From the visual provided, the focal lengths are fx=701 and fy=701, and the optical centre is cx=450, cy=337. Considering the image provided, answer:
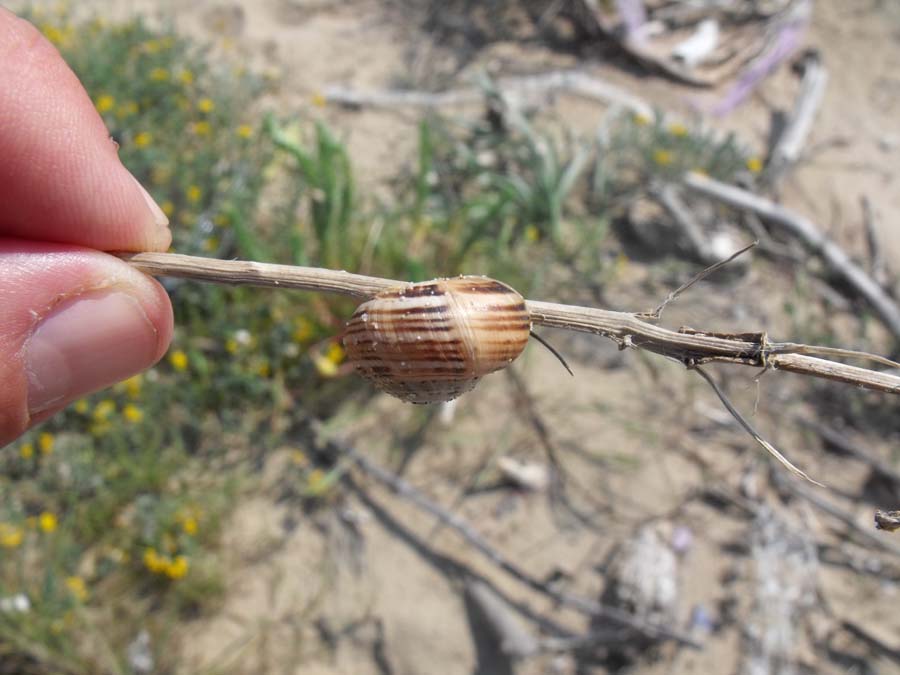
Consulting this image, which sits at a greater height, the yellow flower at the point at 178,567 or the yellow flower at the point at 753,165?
the yellow flower at the point at 753,165

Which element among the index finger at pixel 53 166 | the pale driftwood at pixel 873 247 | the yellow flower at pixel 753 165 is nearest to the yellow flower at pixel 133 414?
the index finger at pixel 53 166

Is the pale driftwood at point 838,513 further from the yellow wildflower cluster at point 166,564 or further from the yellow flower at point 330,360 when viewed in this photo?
the yellow wildflower cluster at point 166,564

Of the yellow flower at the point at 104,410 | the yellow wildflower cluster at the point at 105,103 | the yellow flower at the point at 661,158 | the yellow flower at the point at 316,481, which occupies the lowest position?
the yellow flower at the point at 316,481

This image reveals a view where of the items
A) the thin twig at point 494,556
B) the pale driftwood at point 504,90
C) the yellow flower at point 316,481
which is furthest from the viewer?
the pale driftwood at point 504,90

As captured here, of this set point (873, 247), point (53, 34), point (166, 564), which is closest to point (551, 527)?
point (166, 564)

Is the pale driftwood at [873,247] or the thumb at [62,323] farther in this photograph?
the pale driftwood at [873,247]

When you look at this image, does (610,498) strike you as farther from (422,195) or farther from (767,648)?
(422,195)

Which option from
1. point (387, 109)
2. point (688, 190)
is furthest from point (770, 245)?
point (387, 109)

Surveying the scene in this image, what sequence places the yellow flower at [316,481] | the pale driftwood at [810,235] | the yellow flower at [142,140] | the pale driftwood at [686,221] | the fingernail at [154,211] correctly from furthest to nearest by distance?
the yellow flower at [142,140]
the pale driftwood at [686,221]
the pale driftwood at [810,235]
the yellow flower at [316,481]
the fingernail at [154,211]

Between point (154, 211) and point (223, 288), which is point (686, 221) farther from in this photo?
point (154, 211)
